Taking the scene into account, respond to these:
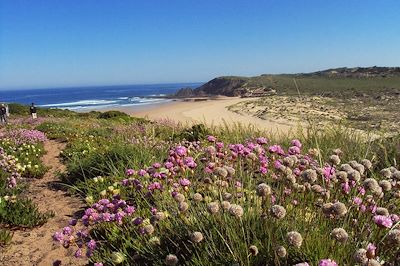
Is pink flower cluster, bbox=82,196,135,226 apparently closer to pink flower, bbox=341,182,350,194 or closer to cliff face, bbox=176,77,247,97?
pink flower, bbox=341,182,350,194

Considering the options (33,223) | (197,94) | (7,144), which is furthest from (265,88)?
(33,223)

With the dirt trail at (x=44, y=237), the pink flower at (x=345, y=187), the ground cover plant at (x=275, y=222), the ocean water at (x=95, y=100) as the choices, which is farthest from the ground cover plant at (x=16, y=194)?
the ocean water at (x=95, y=100)

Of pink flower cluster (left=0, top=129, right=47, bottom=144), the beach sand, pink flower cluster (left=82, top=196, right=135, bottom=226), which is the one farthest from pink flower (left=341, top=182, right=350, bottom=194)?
pink flower cluster (left=0, top=129, right=47, bottom=144)

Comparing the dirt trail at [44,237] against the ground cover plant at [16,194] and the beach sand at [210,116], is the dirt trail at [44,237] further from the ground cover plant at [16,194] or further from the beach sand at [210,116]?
the beach sand at [210,116]

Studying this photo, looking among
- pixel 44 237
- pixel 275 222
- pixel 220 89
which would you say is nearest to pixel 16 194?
pixel 44 237

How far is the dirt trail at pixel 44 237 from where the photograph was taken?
4.86 meters

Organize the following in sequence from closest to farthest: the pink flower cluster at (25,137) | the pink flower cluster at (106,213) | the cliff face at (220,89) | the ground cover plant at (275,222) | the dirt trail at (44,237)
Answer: the ground cover plant at (275,222) < the pink flower cluster at (106,213) < the dirt trail at (44,237) < the pink flower cluster at (25,137) < the cliff face at (220,89)

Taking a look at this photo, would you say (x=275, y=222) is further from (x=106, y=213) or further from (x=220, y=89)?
(x=220, y=89)

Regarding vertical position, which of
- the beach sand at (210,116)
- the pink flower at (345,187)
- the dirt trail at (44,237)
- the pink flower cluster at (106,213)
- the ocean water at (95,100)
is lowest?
the ocean water at (95,100)

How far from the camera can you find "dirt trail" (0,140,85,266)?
4855mm

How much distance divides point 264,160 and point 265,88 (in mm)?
73122

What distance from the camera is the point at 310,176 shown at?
2.82m

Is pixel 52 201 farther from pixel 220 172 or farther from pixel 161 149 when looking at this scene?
pixel 220 172

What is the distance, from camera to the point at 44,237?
18.4ft
